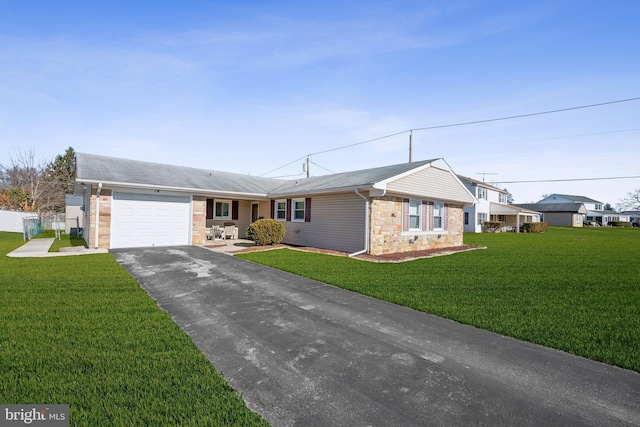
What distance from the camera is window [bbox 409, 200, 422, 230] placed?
14.3 meters

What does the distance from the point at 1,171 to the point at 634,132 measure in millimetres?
59992

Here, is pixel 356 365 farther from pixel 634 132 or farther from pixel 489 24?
pixel 634 132

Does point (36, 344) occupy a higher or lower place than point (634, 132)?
lower

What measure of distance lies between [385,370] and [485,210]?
35202mm

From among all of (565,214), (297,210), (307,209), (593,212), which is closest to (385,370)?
(307,209)

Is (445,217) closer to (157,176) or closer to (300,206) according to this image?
(300,206)

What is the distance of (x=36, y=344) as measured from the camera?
374cm

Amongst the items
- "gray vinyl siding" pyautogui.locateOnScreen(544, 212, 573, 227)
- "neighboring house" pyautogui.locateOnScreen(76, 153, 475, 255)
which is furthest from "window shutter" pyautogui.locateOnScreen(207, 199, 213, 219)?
"gray vinyl siding" pyautogui.locateOnScreen(544, 212, 573, 227)

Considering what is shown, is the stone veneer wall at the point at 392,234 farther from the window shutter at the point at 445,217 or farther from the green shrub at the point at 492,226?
the green shrub at the point at 492,226

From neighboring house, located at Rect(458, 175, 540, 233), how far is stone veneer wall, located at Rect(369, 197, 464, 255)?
18042mm

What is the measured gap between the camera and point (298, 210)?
52.1 feet

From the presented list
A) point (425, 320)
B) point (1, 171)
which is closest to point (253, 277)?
point (425, 320)

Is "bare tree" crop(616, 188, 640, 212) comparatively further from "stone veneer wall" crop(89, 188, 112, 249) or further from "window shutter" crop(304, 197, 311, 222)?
"stone veneer wall" crop(89, 188, 112, 249)

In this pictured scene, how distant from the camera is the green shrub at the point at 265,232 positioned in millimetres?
14195
